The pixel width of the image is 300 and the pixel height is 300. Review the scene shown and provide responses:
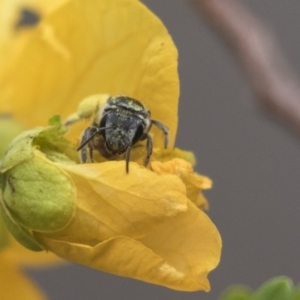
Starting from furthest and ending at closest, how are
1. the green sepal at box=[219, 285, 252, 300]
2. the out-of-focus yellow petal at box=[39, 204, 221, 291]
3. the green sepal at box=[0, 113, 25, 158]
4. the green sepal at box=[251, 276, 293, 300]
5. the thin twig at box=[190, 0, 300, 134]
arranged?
the thin twig at box=[190, 0, 300, 134]
the green sepal at box=[0, 113, 25, 158]
the green sepal at box=[219, 285, 252, 300]
the green sepal at box=[251, 276, 293, 300]
the out-of-focus yellow petal at box=[39, 204, 221, 291]

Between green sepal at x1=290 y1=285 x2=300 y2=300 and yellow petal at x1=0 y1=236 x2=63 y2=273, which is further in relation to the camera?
yellow petal at x1=0 y1=236 x2=63 y2=273

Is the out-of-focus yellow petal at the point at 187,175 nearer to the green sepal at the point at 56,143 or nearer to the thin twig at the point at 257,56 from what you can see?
the green sepal at the point at 56,143

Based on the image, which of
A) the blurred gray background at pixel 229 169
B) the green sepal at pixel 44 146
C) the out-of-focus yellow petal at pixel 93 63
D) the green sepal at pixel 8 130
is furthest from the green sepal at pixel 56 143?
the blurred gray background at pixel 229 169

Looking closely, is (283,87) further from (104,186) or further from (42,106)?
(104,186)

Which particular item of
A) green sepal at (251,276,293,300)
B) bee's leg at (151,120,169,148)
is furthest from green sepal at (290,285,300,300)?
bee's leg at (151,120,169,148)

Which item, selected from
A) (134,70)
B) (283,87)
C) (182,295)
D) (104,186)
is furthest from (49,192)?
(182,295)

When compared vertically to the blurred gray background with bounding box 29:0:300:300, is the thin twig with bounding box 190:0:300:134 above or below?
above

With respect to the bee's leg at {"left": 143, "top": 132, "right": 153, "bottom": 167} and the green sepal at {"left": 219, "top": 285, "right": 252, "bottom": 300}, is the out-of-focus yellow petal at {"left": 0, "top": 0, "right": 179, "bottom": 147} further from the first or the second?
the green sepal at {"left": 219, "top": 285, "right": 252, "bottom": 300}
